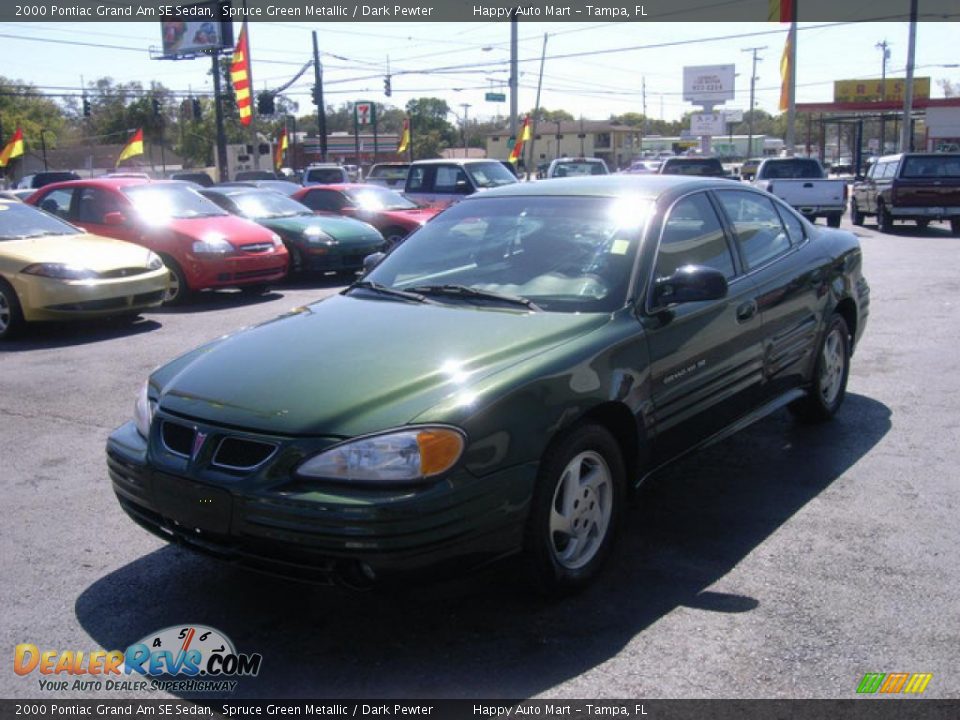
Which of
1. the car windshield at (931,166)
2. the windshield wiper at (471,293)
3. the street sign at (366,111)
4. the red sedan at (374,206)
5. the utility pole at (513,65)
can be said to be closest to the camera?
the windshield wiper at (471,293)

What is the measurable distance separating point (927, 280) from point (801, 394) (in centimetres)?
813

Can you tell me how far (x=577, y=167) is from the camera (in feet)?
86.6

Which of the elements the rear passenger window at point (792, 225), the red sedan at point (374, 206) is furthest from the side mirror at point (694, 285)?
the red sedan at point (374, 206)

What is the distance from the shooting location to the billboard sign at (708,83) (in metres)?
67.8

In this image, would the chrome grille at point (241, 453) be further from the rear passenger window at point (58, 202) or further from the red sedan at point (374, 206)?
the red sedan at point (374, 206)

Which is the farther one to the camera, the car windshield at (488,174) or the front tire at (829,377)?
the car windshield at (488,174)

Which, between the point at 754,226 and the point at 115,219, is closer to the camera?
the point at 754,226

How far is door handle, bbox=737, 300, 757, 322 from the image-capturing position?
4.69 m

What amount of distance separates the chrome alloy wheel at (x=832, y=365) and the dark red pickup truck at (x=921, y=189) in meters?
15.4

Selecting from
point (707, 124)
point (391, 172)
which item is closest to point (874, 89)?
point (707, 124)

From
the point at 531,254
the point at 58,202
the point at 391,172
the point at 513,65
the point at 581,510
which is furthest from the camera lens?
the point at 513,65

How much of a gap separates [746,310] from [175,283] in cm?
849

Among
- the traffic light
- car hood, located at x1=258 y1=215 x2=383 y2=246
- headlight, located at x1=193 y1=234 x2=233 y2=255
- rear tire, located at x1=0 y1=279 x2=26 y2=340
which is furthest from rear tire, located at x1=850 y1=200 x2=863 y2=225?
the traffic light

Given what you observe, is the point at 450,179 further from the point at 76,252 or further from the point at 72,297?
the point at 72,297
